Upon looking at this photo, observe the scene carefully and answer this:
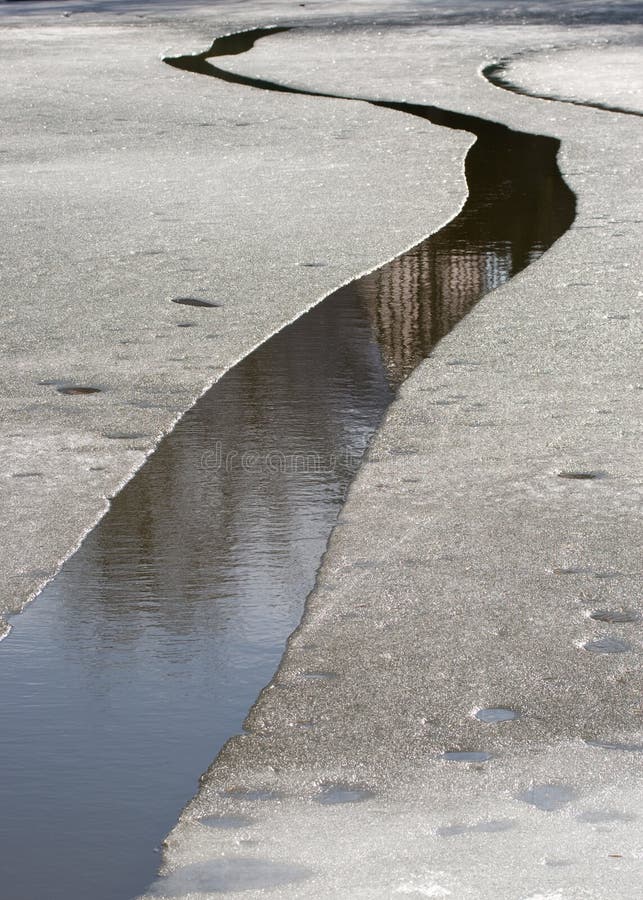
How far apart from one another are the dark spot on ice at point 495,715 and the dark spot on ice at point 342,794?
28 centimetres

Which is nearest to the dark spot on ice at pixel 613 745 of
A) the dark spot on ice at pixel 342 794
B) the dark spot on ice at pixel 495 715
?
the dark spot on ice at pixel 495 715

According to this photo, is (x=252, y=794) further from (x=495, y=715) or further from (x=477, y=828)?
(x=495, y=715)

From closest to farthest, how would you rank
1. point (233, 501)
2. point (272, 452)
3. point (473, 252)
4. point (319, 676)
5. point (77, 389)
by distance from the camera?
point (319, 676) → point (233, 501) → point (272, 452) → point (77, 389) → point (473, 252)

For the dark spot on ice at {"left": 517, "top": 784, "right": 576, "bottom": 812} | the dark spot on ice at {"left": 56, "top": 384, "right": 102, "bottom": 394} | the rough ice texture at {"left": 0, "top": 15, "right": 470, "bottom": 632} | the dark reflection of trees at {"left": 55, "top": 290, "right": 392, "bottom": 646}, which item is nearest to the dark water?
the dark reflection of trees at {"left": 55, "top": 290, "right": 392, "bottom": 646}

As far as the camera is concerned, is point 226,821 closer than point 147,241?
Yes

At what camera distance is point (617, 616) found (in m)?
2.48

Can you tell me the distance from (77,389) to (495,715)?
2.03 m

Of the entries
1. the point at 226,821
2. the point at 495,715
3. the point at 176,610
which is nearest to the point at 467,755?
the point at 495,715

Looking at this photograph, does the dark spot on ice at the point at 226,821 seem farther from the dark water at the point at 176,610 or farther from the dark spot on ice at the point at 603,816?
the dark spot on ice at the point at 603,816

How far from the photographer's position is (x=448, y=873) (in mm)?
1731

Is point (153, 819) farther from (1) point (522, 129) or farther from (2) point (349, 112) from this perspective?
(2) point (349, 112)

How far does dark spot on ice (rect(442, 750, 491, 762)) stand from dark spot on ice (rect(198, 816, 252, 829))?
1.06ft

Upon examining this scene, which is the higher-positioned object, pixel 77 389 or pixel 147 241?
pixel 147 241

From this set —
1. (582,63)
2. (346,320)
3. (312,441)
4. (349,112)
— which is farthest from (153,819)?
(582,63)
